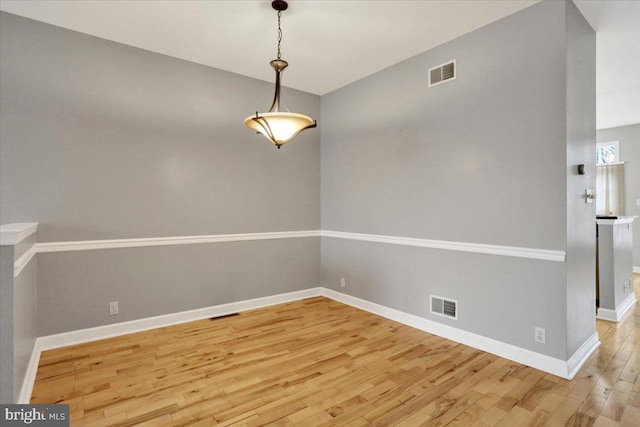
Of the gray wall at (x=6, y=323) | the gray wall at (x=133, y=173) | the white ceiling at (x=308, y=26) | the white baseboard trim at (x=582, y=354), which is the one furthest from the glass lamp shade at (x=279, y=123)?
the white baseboard trim at (x=582, y=354)

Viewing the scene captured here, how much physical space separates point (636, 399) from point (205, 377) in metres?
3.03

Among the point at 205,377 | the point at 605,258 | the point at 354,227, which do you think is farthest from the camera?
the point at 354,227

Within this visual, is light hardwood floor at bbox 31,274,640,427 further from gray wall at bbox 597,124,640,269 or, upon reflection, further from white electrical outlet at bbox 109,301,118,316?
gray wall at bbox 597,124,640,269

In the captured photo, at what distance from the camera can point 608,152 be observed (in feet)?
22.8

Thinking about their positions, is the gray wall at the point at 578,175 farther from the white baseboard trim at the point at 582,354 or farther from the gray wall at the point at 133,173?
the gray wall at the point at 133,173

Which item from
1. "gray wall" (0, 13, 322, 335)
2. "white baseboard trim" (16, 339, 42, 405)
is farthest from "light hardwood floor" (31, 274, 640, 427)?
"gray wall" (0, 13, 322, 335)

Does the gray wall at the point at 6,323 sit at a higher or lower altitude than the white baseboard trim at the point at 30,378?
higher

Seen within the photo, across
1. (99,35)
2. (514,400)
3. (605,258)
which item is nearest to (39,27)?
(99,35)

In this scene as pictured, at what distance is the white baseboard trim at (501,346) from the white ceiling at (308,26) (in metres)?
2.83

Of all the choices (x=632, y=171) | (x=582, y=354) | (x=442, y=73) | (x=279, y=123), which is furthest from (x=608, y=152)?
(x=279, y=123)

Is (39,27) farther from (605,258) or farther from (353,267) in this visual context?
(605,258)

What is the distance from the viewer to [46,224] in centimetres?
293

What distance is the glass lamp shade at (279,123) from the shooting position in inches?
94.3

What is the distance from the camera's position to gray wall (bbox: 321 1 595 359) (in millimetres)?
2529
